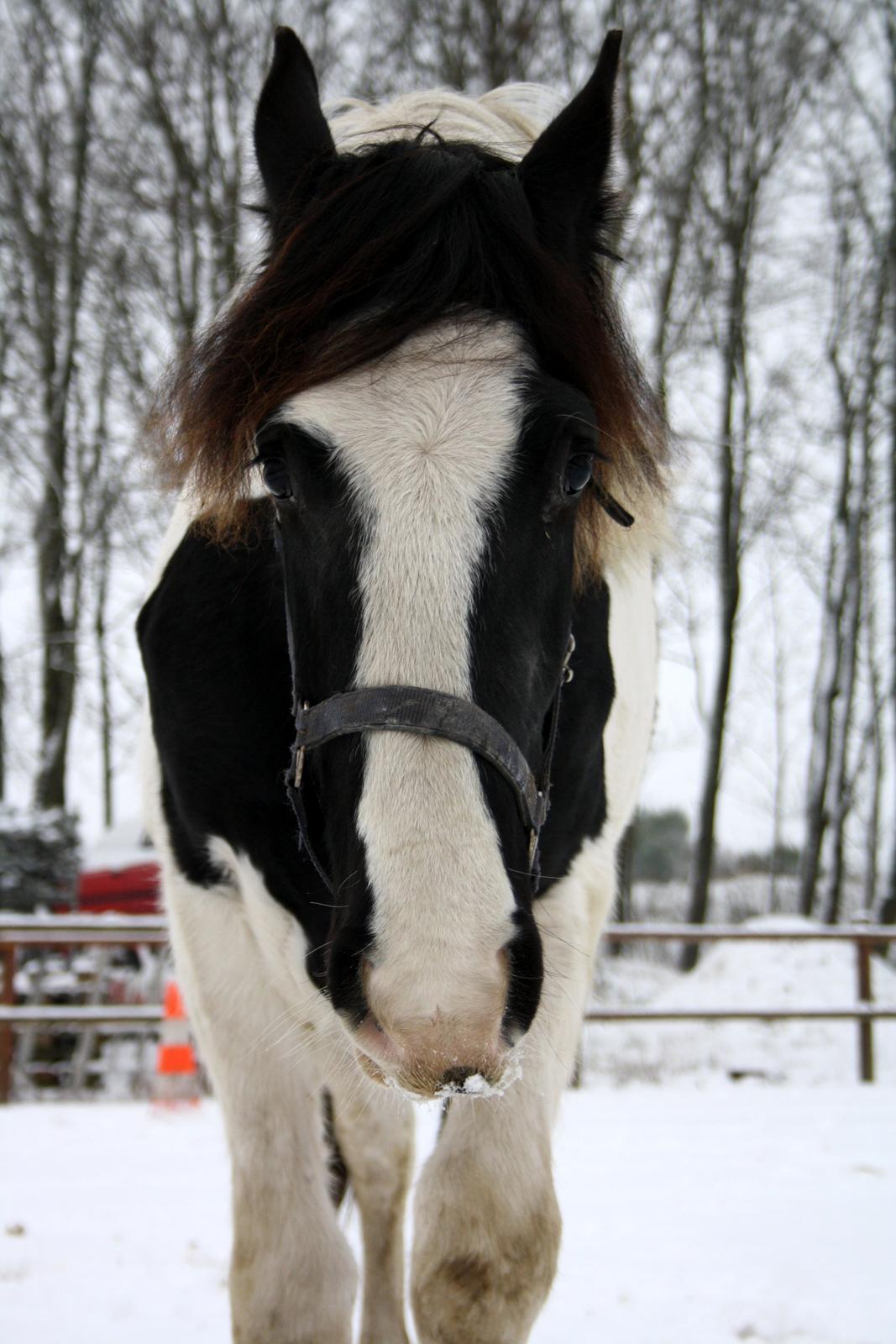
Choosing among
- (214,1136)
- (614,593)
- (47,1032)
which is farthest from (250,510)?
(47,1032)

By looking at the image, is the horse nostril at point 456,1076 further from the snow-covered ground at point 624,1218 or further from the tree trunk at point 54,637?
the tree trunk at point 54,637

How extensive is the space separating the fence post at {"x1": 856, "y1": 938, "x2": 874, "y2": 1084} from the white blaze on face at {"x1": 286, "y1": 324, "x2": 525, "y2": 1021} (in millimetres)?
8275

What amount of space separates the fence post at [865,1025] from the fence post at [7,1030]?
249 inches

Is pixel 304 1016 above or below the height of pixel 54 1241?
above

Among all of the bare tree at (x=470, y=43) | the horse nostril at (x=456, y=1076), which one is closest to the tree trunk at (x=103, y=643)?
the bare tree at (x=470, y=43)

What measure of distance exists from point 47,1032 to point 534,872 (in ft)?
26.7

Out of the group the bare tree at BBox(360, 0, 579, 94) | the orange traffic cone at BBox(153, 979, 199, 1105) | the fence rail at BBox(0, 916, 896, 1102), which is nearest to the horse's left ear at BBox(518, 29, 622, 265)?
the fence rail at BBox(0, 916, 896, 1102)

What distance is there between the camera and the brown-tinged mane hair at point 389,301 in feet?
6.15

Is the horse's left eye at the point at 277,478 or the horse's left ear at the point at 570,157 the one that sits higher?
the horse's left ear at the point at 570,157

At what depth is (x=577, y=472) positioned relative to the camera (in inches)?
75.9

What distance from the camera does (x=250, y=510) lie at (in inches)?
88.9

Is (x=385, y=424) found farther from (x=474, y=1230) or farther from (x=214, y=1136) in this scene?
(x=214, y=1136)

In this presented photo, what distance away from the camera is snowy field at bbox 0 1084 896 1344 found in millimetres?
3539

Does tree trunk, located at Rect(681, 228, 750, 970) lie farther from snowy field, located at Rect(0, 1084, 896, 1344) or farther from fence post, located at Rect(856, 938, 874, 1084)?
snowy field, located at Rect(0, 1084, 896, 1344)
